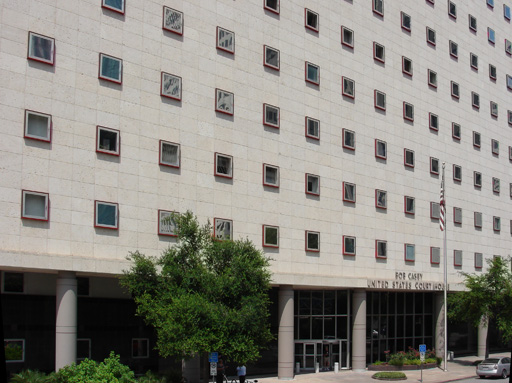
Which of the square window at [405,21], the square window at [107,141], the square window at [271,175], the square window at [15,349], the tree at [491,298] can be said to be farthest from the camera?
the square window at [405,21]

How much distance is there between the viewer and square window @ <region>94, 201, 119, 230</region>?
35875 mm

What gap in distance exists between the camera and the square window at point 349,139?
173 ft

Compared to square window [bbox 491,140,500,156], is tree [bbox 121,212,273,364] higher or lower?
lower

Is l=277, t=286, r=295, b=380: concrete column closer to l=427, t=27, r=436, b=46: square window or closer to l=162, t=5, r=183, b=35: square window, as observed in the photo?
l=162, t=5, r=183, b=35: square window

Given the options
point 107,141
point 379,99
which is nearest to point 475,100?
point 379,99

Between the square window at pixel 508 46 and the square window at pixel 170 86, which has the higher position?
the square window at pixel 508 46

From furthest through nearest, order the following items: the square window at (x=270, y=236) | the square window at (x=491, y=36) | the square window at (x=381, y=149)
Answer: the square window at (x=491, y=36), the square window at (x=381, y=149), the square window at (x=270, y=236)

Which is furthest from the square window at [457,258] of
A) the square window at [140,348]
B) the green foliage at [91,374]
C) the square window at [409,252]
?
the green foliage at [91,374]

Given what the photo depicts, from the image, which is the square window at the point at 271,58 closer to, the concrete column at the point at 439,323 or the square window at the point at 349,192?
the square window at the point at 349,192

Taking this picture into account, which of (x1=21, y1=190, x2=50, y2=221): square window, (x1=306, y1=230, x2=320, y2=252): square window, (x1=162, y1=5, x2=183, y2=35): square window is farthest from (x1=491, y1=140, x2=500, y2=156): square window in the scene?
(x1=21, y1=190, x2=50, y2=221): square window

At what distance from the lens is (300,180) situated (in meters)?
48.7

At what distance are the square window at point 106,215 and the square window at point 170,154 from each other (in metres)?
4.53

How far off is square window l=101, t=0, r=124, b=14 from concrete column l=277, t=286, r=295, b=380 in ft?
71.5

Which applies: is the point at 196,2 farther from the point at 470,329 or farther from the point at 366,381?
the point at 470,329
